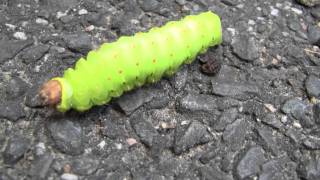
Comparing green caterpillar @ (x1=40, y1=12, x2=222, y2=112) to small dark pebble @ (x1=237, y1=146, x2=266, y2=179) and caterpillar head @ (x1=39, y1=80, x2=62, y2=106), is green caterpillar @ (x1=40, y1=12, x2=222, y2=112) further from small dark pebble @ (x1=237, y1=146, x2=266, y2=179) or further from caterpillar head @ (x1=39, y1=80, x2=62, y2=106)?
small dark pebble @ (x1=237, y1=146, x2=266, y2=179)

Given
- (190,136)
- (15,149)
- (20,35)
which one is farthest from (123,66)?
(20,35)

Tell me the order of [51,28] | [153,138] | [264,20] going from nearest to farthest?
[153,138], [51,28], [264,20]

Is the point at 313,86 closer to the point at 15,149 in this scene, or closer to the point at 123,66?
the point at 123,66

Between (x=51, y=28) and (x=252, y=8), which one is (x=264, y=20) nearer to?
(x=252, y=8)

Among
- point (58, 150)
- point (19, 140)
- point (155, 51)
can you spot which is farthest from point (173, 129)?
point (19, 140)

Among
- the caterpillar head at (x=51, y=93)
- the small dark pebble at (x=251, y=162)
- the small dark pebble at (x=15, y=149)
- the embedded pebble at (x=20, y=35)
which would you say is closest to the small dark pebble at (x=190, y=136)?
the small dark pebble at (x=251, y=162)

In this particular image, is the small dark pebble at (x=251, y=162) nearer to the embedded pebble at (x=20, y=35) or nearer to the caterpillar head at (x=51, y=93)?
the caterpillar head at (x=51, y=93)
